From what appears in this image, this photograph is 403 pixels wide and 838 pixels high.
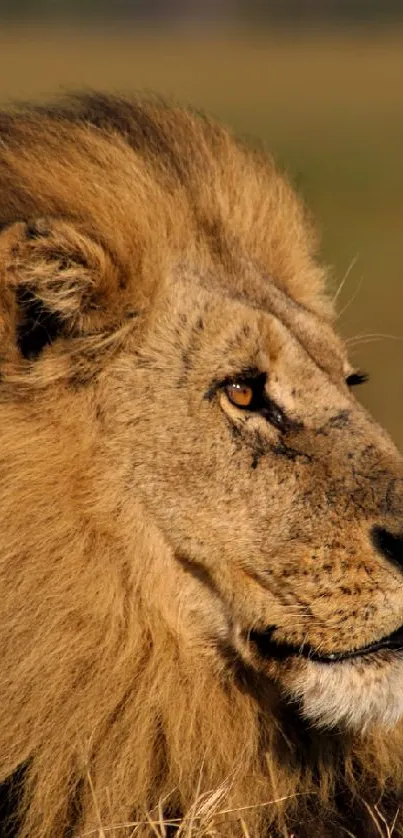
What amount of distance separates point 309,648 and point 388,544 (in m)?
0.30

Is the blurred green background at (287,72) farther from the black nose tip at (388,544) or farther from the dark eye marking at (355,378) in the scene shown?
the black nose tip at (388,544)

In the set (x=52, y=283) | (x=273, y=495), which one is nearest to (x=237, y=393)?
(x=273, y=495)

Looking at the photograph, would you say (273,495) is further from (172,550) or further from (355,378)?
(355,378)

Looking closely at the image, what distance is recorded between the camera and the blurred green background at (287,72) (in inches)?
764

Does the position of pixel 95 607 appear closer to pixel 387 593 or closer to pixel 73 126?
pixel 387 593

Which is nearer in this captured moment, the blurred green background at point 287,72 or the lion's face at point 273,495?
the lion's face at point 273,495

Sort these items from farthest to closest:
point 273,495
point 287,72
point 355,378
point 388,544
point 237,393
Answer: point 287,72 → point 355,378 → point 237,393 → point 273,495 → point 388,544

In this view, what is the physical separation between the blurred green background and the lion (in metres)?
9.44

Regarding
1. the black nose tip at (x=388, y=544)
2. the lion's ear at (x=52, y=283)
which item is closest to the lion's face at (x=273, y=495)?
the black nose tip at (x=388, y=544)

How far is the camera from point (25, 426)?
334 cm

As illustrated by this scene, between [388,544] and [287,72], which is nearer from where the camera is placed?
[388,544]

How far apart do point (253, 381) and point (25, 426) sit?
1.83ft

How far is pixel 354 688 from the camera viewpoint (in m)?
3.21

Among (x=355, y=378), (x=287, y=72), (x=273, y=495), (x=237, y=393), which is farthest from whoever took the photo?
(x=287, y=72)
